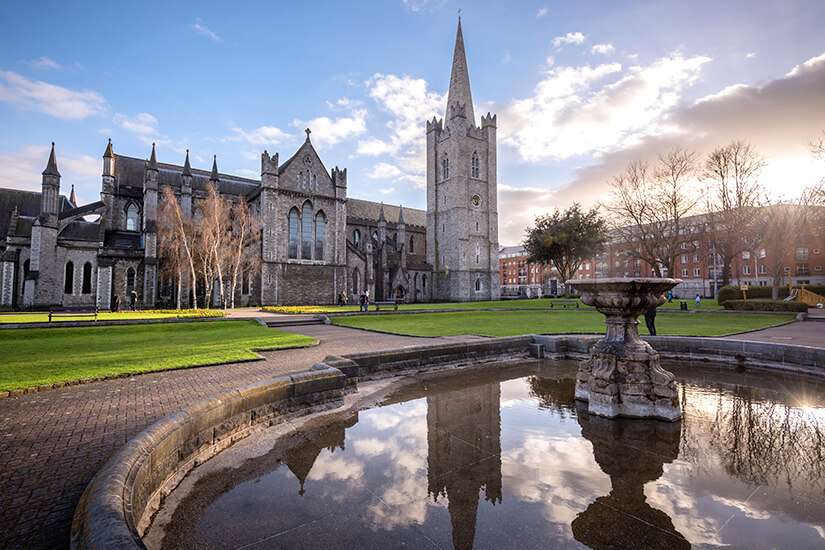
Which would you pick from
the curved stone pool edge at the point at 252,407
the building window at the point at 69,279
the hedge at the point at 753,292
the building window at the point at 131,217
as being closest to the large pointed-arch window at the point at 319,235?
the building window at the point at 131,217

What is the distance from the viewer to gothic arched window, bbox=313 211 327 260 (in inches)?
1547

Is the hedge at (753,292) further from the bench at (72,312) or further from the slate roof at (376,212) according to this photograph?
the bench at (72,312)

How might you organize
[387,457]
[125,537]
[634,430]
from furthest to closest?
[634,430]
[387,457]
[125,537]

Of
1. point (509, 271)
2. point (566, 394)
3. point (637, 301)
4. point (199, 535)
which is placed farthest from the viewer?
point (509, 271)

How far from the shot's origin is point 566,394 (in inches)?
272

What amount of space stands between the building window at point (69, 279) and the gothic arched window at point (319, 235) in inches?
872

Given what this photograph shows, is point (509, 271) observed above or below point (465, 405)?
above

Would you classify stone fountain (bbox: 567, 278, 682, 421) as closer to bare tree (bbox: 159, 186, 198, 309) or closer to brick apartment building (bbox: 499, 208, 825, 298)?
bare tree (bbox: 159, 186, 198, 309)

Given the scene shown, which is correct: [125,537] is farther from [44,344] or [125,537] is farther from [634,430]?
[44,344]

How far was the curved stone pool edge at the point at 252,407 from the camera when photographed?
234 centimetres

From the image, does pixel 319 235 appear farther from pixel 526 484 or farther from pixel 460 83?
pixel 526 484

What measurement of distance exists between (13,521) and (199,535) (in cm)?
124

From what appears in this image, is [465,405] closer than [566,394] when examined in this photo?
Yes

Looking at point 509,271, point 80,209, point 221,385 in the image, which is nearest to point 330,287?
point 80,209
